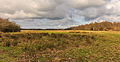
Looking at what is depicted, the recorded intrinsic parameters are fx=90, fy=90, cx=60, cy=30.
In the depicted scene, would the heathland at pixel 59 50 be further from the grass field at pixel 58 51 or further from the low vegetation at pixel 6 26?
the low vegetation at pixel 6 26

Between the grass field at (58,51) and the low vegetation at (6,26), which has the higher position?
the low vegetation at (6,26)

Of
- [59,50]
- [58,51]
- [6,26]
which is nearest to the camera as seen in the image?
[58,51]

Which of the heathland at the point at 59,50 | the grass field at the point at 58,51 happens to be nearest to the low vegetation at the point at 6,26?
the heathland at the point at 59,50

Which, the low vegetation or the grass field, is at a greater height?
the low vegetation

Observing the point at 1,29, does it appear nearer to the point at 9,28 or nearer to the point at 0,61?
the point at 9,28

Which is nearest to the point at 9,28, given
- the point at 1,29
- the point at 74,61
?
the point at 1,29

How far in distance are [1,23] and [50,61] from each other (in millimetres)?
49955

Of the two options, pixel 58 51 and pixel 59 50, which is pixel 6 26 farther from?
pixel 58 51

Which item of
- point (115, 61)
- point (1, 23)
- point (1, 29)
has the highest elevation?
point (1, 23)

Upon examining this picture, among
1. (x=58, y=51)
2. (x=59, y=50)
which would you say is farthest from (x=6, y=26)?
(x=58, y=51)

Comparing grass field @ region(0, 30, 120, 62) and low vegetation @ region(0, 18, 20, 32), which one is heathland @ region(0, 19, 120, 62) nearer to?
grass field @ region(0, 30, 120, 62)

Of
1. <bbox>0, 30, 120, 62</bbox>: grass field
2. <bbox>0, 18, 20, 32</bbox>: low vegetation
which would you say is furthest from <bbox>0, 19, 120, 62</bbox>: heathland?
<bbox>0, 18, 20, 32</bbox>: low vegetation

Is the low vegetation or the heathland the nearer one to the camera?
the heathland

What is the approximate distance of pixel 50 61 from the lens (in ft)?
26.7
